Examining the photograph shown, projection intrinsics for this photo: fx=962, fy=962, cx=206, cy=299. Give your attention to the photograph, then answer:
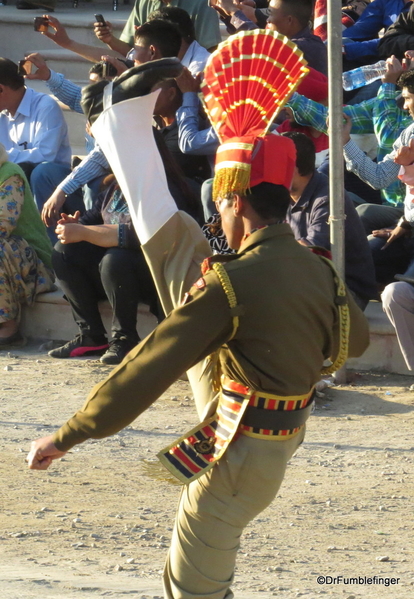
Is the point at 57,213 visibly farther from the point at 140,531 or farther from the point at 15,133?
the point at 140,531

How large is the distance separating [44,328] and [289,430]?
479 centimetres

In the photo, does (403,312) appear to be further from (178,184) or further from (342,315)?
(342,315)

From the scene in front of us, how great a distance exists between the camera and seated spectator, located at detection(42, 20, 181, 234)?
7.04 m

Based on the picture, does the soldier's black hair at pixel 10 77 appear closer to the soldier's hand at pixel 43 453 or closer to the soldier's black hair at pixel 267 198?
the soldier's black hair at pixel 267 198

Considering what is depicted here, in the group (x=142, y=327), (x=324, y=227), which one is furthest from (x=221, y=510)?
(x=142, y=327)

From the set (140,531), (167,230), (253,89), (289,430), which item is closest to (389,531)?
(140,531)

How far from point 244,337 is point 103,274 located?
3918mm

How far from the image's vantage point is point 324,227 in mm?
5902

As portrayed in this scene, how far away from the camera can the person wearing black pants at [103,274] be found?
6.43m

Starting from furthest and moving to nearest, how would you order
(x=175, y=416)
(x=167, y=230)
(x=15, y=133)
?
1. (x=15, y=133)
2. (x=175, y=416)
3. (x=167, y=230)

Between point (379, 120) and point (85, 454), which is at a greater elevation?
point (379, 120)

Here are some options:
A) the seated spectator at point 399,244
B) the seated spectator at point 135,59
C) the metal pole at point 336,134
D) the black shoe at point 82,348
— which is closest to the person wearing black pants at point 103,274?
the black shoe at point 82,348

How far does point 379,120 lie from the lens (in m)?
6.70

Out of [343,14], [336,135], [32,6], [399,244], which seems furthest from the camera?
[32,6]
